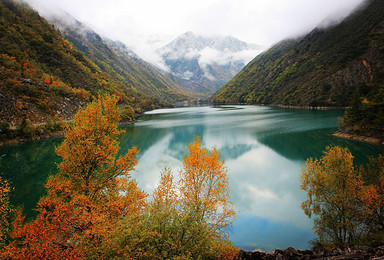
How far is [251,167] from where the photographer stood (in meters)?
39.3

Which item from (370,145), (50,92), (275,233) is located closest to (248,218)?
(275,233)

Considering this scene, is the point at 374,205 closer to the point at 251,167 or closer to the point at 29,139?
the point at 251,167

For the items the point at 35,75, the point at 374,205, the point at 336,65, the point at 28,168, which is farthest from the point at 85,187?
the point at 336,65

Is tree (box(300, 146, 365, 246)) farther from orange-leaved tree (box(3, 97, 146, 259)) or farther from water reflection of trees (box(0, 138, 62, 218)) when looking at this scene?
water reflection of trees (box(0, 138, 62, 218))

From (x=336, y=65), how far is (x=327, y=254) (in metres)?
144

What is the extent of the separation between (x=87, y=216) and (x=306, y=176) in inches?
762

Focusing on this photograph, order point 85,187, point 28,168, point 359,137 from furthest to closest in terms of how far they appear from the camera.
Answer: point 359,137, point 28,168, point 85,187

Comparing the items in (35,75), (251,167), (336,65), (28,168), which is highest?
(336,65)

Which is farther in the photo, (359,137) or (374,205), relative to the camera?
(359,137)

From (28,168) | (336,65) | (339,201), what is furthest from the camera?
(336,65)

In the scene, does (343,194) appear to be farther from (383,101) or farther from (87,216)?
(383,101)

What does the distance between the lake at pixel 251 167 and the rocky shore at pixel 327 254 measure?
3.46m

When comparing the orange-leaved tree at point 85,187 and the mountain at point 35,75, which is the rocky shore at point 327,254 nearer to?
the orange-leaved tree at point 85,187

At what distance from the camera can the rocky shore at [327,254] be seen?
12352 millimetres
